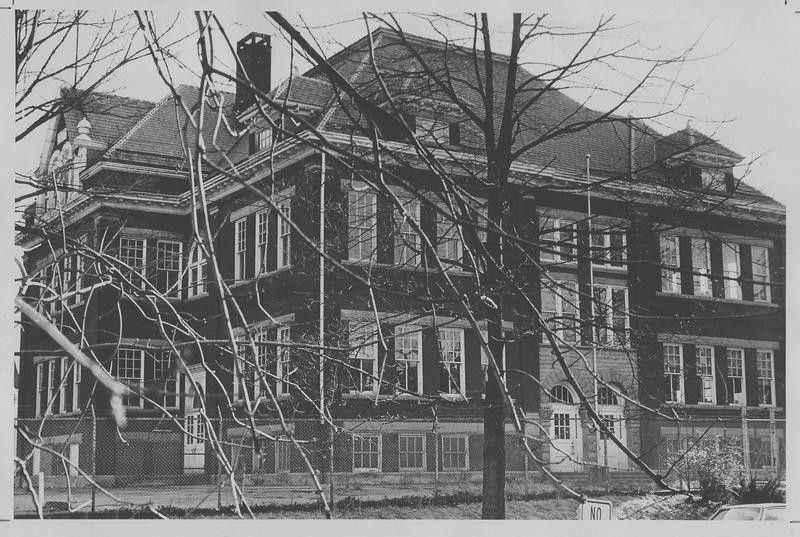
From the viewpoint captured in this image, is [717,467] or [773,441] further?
[717,467]

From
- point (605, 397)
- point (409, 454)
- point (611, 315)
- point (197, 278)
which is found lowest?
point (409, 454)

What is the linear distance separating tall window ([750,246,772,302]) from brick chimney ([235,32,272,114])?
3411 mm

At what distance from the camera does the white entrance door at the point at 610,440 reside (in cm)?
638

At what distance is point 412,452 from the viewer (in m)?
7.02

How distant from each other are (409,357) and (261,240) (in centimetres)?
124

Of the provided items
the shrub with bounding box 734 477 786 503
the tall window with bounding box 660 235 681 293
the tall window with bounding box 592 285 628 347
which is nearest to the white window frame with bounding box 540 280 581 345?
the tall window with bounding box 592 285 628 347

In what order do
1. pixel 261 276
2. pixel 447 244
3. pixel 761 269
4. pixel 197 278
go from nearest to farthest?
pixel 261 276, pixel 447 244, pixel 197 278, pixel 761 269

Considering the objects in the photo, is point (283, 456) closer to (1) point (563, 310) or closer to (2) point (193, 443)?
(2) point (193, 443)

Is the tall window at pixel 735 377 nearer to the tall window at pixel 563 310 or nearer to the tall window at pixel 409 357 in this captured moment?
the tall window at pixel 563 310

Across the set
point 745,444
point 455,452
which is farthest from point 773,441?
point 455,452

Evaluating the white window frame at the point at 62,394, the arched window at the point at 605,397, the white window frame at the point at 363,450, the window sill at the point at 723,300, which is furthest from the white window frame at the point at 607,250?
the white window frame at the point at 62,394

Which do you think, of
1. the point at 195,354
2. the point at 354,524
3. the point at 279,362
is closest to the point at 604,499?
the point at 354,524

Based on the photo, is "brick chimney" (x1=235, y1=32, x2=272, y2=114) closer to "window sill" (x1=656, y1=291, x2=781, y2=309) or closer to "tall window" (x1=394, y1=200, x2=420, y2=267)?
"tall window" (x1=394, y1=200, x2=420, y2=267)

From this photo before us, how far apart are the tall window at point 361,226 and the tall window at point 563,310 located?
1.16m
